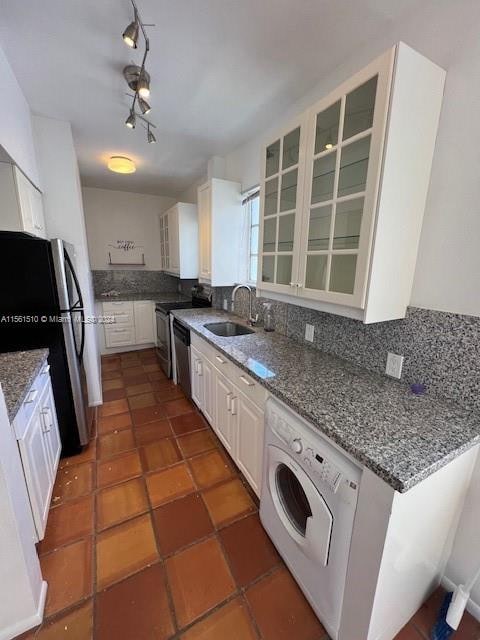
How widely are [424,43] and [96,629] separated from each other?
286 centimetres

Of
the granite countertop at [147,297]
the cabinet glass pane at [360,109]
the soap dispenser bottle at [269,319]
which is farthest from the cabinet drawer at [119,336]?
the cabinet glass pane at [360,109]

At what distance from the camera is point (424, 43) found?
3.72 ft

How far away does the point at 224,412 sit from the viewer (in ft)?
6.35

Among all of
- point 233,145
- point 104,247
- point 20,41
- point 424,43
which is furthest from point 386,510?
point 104,247

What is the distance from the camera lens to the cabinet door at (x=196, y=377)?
236 cm

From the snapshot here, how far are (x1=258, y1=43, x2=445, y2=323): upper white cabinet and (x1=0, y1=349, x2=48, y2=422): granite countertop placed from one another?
1.48 metres

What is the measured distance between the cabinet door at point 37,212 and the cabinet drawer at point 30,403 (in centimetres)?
106

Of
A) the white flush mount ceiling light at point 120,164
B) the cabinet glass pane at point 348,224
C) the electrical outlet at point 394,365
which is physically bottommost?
the electrical outlet at point 394,365

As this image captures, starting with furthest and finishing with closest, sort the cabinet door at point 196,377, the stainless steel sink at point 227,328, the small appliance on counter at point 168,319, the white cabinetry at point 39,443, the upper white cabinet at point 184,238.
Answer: the upper white cabinet at point 184,238, the small appliance on counter at point 168,319, the stainless steel sink at point 227,328, the cabinet door at point 196,377, the white cabinetry at point 39,443

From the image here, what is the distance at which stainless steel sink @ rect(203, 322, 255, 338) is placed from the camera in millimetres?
2480

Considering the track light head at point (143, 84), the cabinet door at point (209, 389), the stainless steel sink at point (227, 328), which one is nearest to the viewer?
the track light head at point (143, 84)

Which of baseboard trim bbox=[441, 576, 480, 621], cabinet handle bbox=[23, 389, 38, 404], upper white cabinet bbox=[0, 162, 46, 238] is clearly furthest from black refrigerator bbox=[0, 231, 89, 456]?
baseboard trim bbox=[441, 576, 480, 621]

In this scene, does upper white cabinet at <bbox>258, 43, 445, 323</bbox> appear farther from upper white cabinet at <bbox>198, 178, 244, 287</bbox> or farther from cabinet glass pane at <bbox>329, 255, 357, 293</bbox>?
upper white cabinet at <bbox>198, 178, 244, 287</bbox>

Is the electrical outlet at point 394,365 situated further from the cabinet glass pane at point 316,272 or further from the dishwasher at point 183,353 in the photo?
the dishwasher at point 183,353
